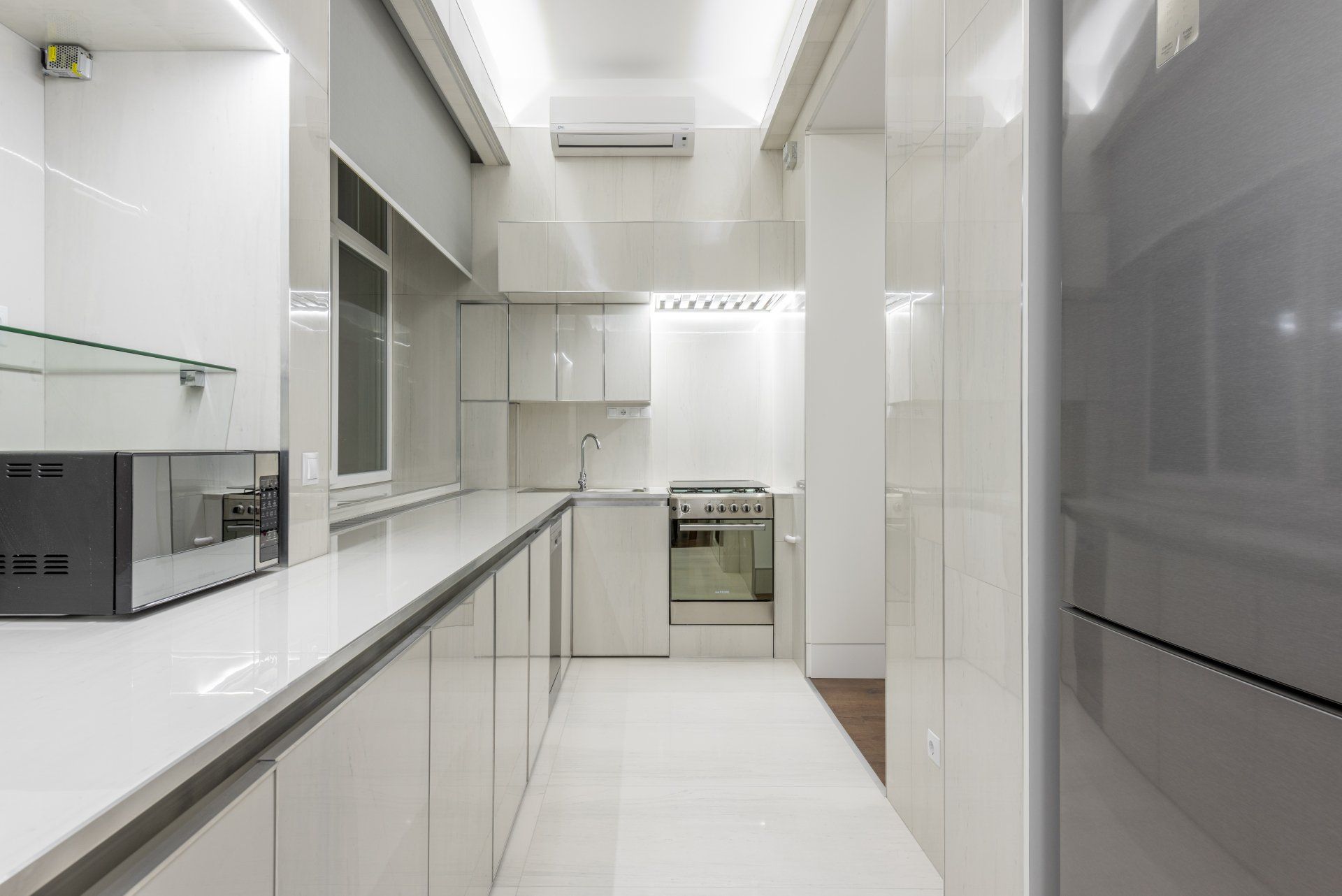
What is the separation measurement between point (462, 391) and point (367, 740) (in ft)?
10.3

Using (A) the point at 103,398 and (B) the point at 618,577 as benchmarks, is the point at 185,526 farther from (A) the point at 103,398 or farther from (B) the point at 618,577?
(B) the point at 618,577

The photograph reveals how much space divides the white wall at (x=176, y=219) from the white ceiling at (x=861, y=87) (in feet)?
6.25

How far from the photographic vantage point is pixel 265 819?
0.71 m

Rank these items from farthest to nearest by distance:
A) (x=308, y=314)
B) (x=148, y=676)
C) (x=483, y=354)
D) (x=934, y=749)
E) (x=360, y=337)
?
(x=483, y=354)
(x=360, y=337)
(x=934, y=749)
(x=308, y=314)
(x=148, y=676)

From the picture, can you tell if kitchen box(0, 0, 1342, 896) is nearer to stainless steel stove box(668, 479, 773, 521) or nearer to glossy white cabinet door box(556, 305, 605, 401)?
stainless steel stove box(668, 479, 773, 521)

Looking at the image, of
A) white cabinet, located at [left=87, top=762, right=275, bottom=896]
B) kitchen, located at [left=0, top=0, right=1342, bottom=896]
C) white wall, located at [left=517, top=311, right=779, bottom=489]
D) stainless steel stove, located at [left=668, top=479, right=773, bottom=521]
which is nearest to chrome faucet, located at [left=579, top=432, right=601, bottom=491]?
white wall, located at [left=517, top=311, right=779, bottom=489]

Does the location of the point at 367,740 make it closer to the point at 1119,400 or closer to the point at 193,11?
the point at 1119,400

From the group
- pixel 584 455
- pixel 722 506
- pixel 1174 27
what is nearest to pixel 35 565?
pixel 1174 27

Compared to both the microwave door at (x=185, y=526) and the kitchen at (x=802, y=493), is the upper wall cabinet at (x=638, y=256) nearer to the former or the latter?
the kitchen at (x=802, y=493)

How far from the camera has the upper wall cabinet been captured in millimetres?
3760

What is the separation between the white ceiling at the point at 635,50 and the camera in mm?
3330

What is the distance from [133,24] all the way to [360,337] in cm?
142

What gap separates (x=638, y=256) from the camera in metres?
3.78

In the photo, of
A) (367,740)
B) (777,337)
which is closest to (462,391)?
(777,337)
